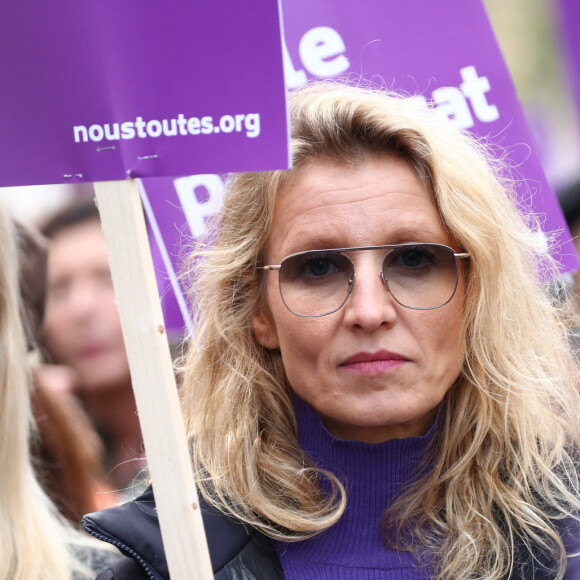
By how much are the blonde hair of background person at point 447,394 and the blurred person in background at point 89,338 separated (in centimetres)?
135

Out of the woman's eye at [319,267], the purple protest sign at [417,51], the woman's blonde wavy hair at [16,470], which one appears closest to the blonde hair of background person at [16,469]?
the woman's blonde wavy hair at [16,470]

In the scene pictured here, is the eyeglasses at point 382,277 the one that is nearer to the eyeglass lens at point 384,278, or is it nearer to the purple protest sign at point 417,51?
the eyeglass lens at point 384,278

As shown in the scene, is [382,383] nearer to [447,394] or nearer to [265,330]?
[447,394]

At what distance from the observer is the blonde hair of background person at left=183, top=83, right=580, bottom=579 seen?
2330mm

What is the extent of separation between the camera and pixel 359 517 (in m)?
2.38

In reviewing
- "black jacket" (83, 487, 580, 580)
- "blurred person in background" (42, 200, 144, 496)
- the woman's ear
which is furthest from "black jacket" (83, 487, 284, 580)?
"blurred person in background" (42, 200, 144, 496)

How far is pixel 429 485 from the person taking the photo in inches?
92.7

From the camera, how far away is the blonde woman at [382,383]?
7.47 feet

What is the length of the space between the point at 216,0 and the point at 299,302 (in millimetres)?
717

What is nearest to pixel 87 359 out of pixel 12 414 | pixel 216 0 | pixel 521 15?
pixel 12 414

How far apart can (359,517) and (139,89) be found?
3.47 ft

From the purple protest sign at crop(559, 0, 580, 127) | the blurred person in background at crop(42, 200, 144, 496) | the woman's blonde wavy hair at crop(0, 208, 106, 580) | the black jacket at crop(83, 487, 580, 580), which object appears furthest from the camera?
the blurred person in background at crop(42, 200, 144, 496)

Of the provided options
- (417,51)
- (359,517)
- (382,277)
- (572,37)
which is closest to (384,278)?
(382,277)

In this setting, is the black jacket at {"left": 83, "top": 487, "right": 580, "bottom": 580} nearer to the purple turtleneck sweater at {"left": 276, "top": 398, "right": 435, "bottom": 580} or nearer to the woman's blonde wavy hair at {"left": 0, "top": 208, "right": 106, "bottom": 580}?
the purple turtleneck sweater at {"left": 276, "top": 398, "right": 435, "bottom": 580}
